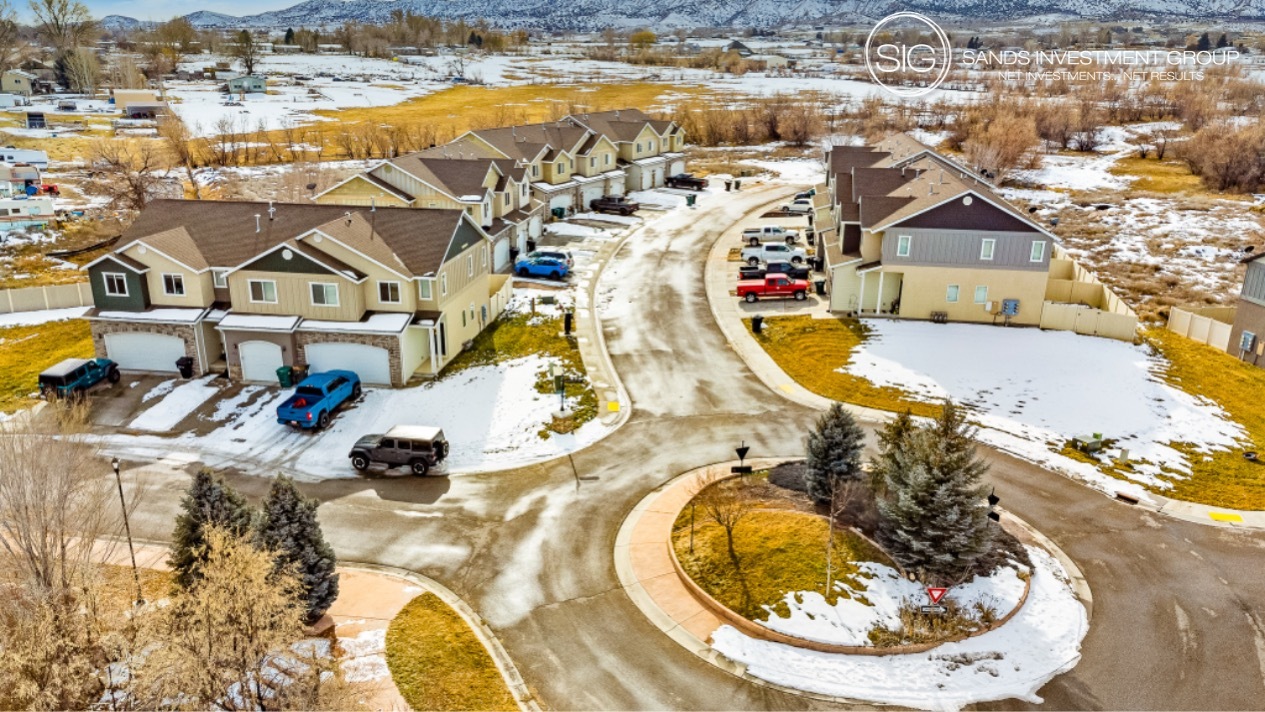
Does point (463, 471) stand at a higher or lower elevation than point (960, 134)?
lower

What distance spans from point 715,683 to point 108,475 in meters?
24.5

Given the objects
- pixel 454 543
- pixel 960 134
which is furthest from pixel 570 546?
pixel 960 134

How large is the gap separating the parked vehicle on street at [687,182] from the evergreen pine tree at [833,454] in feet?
197

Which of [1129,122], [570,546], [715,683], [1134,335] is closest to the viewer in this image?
[715,683]

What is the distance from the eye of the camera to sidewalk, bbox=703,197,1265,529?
28750 mm

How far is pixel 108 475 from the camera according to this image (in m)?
31.1

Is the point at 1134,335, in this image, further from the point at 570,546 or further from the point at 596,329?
the point at 570,546

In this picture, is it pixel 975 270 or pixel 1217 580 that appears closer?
pixel 1217 580

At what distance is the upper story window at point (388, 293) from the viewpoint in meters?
39.2

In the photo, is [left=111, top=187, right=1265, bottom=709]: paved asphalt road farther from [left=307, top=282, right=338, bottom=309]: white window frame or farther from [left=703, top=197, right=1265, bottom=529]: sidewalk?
[left=307, top=282, right=338, bottom=309]: white window frame

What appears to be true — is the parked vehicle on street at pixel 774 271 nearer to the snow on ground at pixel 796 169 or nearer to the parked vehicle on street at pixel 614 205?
the parked vehicle on street at pixel 614 205

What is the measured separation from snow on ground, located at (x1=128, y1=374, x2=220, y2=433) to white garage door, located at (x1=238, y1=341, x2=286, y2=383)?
1670 mm

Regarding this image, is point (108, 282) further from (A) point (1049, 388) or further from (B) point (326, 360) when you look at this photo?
(A) point (1049, 388)

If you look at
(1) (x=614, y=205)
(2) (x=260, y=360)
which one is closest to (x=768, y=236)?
(1) (x=614, y=205)
